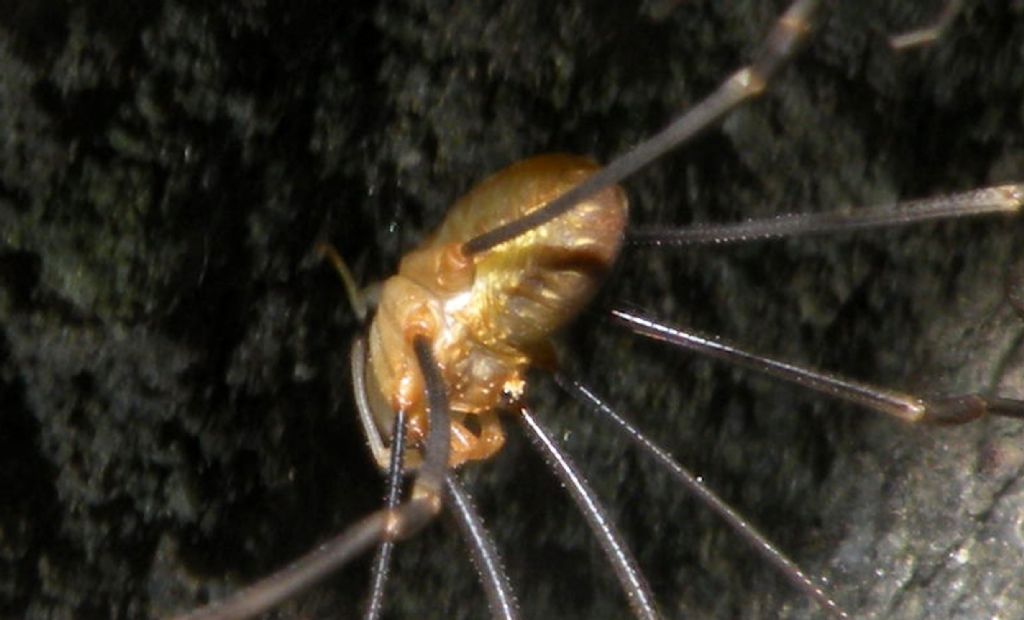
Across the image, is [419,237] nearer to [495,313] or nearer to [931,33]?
[495,313]

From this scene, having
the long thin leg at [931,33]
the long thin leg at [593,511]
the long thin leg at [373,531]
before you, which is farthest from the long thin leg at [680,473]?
the long thin leg at [931,33]

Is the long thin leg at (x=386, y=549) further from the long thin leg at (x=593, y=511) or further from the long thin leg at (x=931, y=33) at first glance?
the long thin leg at (x=931, y=33)

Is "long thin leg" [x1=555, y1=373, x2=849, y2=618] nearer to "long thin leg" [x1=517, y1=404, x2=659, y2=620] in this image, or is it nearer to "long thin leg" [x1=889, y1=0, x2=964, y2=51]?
"long thin leg" [x1=517, y1=404, x2=659, y2=620]

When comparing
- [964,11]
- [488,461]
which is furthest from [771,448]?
[964,11]

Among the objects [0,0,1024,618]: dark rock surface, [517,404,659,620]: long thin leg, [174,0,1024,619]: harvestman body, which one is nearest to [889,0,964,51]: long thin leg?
[0,0,1024,618]: dark rock surface

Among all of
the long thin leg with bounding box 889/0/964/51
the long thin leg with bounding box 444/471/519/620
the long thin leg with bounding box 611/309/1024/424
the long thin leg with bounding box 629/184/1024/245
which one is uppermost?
the long thin leg with bounding box 889/0/964/51
